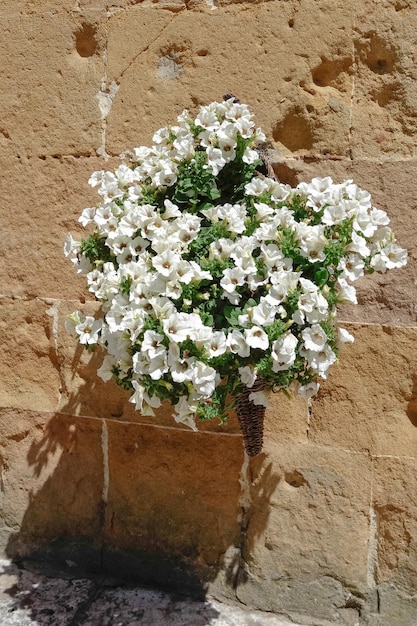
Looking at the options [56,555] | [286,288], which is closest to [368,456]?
[286,288]

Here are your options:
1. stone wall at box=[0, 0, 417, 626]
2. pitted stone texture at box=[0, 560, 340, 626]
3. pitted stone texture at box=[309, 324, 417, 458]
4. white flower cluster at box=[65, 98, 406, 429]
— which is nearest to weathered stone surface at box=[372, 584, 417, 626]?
stone wall at box=[0, 0, 417, 626]

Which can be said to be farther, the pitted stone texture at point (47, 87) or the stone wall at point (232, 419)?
the pitted stone texture at point (47, 87)

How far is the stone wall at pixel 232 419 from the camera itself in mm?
2152

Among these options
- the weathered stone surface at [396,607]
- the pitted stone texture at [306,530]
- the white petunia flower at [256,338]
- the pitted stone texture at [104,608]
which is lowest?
the pitted stone texture at [104,608]

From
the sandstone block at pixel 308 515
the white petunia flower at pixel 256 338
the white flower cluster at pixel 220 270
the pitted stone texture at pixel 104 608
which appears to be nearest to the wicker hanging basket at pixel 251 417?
the white flower cluster at pixel 220 270

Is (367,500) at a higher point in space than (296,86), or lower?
lower

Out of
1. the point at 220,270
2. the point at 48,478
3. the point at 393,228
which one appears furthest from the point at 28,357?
the point at 393,228

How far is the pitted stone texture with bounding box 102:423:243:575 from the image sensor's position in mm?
2303

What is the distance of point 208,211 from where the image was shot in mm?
1737

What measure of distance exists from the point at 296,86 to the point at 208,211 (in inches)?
29.2

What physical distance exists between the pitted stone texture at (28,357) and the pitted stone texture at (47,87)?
1.91 feet

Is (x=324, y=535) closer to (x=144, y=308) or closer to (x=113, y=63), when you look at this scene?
(x=144, y=308)

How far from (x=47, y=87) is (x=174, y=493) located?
5.01 ft

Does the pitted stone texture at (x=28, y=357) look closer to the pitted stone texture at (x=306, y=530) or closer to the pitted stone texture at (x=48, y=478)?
the pitted stone texture at (x=48, y=478)
